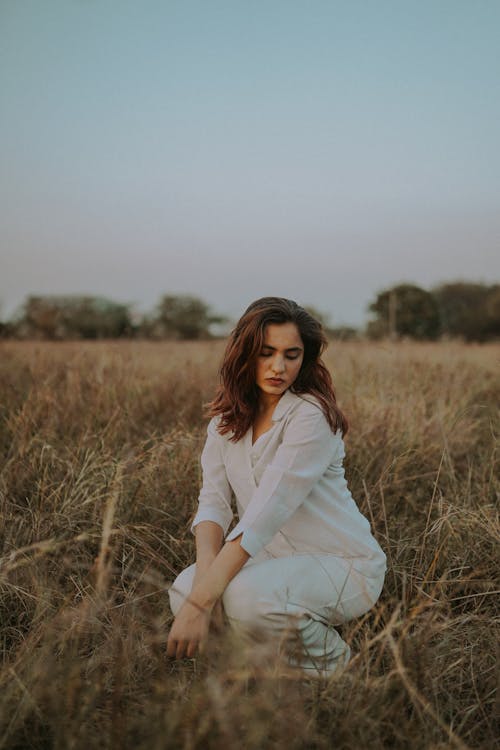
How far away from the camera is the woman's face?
1929mm

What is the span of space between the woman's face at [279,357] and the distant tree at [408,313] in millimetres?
7186

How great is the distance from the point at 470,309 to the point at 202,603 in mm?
24372

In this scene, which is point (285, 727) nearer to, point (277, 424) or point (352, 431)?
point (277, 424)

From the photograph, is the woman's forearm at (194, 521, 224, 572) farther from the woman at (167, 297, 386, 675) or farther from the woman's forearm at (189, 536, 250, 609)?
the woman's forearm at (189, 536, 250, 609)

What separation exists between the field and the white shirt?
0.25 meters

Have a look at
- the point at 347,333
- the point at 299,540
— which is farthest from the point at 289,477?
the point at 347,333

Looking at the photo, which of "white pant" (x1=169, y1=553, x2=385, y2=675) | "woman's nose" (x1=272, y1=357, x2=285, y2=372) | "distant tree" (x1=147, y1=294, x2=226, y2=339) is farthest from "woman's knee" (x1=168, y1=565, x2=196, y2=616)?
"distant tree" (x1=147, y1=294, x2=226, y2=339)

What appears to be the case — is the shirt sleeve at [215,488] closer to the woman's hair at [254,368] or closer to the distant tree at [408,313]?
the woman's hair at [254,368]

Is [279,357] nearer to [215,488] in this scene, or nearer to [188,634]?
[215,488]

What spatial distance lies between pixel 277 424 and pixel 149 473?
→ 3.28 ft

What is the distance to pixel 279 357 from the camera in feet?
6.32

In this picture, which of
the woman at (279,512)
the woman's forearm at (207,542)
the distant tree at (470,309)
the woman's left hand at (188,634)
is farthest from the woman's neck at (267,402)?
the distant tree at (470,309)

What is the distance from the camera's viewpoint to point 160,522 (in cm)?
253

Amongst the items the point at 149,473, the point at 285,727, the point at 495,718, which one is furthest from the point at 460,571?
the point at 149,473
